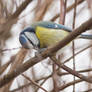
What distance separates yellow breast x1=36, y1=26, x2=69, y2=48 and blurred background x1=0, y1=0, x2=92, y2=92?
11 cm

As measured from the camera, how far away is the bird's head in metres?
1.66

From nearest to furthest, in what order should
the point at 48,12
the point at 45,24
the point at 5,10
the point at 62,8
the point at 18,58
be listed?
1. the point at 5,10
2. the point at 62,8
3. the point at 18,58
4. the point at 45,24
5. the point at 48,12

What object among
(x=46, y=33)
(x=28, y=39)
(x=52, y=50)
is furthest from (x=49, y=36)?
(x=52, y=50)

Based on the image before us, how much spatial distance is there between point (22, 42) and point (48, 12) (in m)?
0.53

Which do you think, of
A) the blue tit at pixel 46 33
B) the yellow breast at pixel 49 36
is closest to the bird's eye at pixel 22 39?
the blue tit at pixel 46 33

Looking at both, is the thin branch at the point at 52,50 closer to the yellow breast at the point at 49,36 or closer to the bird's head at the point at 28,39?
the bird's head at the point at 28,39

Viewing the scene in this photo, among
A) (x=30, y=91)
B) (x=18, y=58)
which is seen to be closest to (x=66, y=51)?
(x=18, y=58)

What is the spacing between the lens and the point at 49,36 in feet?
6.19

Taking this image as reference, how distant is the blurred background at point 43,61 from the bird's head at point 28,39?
43 millimetres

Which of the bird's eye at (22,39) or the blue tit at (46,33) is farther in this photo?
the blue tit at (46,33)

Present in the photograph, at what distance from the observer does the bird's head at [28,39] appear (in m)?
1.66

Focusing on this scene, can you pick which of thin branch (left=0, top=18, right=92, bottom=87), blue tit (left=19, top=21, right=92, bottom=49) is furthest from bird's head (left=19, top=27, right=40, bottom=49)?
thin branch (left=0, top=18, right=92, bottom=87)

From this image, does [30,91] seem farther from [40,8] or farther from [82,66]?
[40,8]

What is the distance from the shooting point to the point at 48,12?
2088 millimetres
